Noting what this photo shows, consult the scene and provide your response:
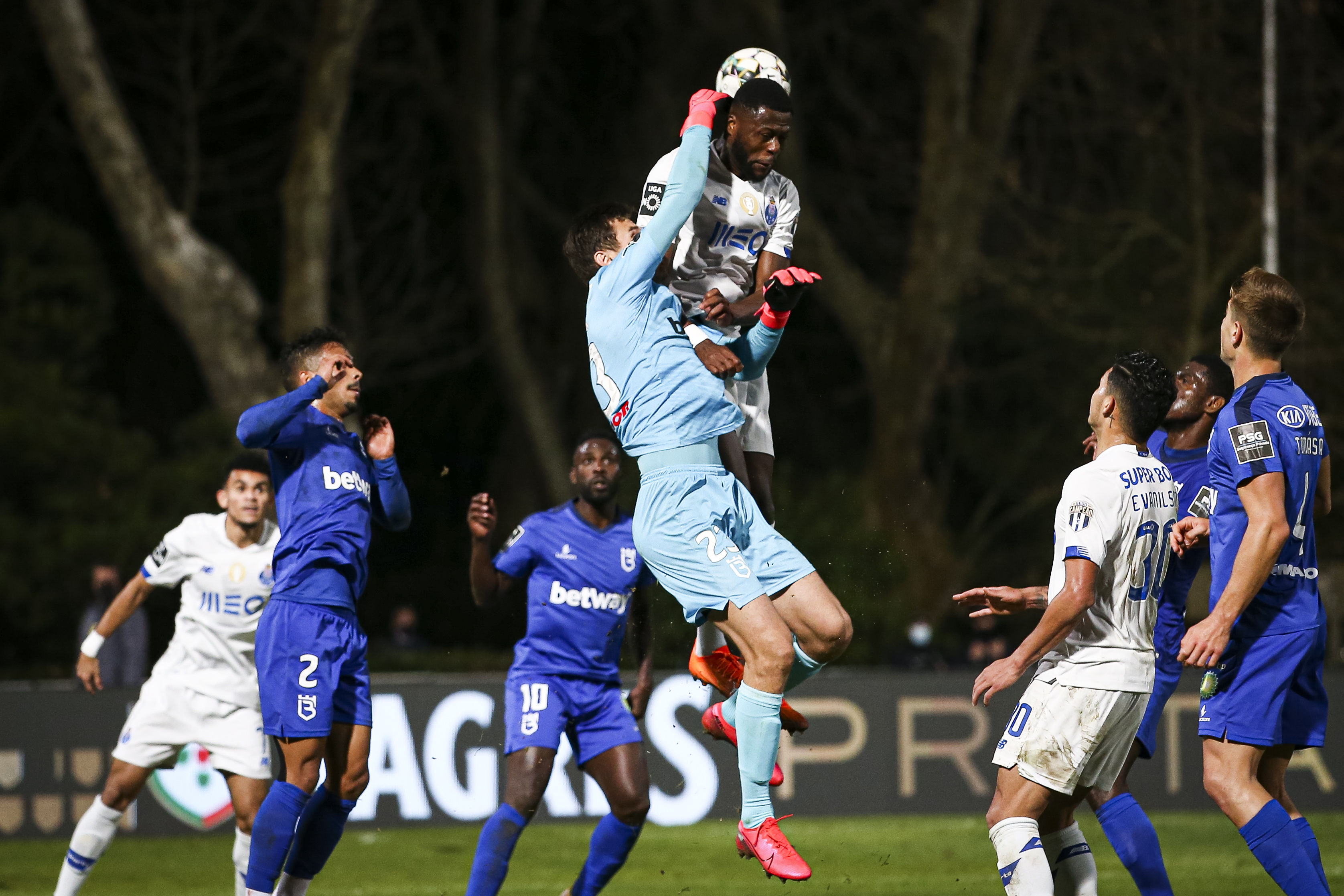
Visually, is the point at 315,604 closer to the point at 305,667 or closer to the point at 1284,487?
the point at 305,667

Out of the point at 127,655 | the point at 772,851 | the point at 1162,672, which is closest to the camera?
the point at 772,851

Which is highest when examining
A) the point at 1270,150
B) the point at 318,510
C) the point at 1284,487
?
the point at 1270,150

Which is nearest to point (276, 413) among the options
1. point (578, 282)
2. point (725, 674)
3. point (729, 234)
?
point (729, 234)

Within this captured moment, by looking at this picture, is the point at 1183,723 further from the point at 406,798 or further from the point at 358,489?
the point at 358,489

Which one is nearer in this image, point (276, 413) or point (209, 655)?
point (276, 413)

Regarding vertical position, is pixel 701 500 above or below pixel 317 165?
below

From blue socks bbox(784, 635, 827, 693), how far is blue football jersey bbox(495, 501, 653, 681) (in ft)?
6.64

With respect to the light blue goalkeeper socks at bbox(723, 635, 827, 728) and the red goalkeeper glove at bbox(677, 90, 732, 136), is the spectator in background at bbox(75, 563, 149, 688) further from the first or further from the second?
the red goalkeeper glove at bbox(677, 90, 732, 136)

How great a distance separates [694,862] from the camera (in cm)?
1105

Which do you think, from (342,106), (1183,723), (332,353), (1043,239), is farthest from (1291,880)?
(1043,239)

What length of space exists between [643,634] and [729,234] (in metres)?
2.92

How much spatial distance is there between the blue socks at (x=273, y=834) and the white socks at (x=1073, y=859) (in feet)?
10.7

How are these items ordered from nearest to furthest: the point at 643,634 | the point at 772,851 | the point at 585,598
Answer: the point at 772,851, the point at 585,598, the point at 643,634

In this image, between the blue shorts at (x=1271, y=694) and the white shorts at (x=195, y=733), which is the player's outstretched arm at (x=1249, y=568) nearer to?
the blue shorts at (x=1271, y=694)
